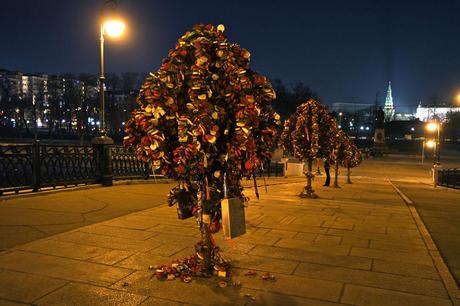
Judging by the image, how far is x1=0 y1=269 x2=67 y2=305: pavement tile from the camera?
4710 millimetres

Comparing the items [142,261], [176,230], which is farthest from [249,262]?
[176,230]

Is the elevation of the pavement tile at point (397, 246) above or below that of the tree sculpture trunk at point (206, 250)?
below

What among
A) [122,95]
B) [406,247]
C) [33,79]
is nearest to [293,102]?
[122,95]

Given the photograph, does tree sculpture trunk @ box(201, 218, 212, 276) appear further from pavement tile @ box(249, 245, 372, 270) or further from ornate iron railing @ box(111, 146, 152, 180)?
ornate iron railing @ box(111, 146, 152, 180)

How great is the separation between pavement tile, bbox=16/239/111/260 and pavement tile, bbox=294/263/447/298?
9.68 feet

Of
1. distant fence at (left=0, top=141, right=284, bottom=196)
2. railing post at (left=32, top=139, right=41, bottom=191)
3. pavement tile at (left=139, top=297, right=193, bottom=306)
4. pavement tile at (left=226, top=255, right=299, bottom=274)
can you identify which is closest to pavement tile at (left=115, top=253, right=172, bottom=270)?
pavement tile at (left=226, top=255, right=299, bottom=274)

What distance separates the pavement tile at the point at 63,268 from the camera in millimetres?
5367

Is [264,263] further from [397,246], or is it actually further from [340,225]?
[340,225]

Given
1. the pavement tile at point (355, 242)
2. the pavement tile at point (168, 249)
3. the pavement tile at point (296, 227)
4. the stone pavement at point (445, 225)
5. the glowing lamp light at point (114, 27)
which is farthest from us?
the glowing lamp light at point (114, 27)

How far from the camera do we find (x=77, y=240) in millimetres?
7059

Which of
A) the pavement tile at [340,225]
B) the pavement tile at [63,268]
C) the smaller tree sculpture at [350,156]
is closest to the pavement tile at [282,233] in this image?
the pavement tile at [340,225]

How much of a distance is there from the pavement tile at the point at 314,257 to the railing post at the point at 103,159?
8050 mm

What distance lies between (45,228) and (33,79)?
116m

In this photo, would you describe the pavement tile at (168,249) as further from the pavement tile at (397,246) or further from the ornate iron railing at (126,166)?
the ornate iron railing at (126,166)
